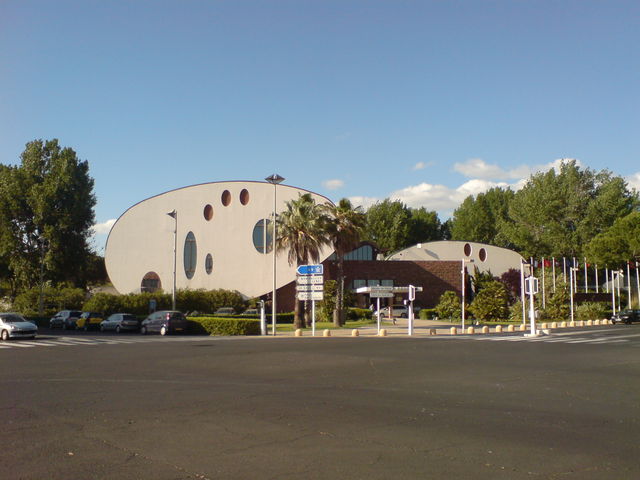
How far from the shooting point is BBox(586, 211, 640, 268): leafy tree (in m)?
60.8

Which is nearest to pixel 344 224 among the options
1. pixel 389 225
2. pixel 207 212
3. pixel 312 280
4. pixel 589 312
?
pixel 312 280

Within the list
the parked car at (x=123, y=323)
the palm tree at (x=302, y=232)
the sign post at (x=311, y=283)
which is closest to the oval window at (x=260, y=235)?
the palm tree at (x=302, y=232)

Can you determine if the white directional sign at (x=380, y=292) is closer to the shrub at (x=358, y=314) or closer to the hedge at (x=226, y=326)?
the hedge at (x=226, y=326)

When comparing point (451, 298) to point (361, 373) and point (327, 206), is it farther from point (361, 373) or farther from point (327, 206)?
point (361, 373)

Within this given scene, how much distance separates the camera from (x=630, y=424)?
9156mm

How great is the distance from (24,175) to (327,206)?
105 ft

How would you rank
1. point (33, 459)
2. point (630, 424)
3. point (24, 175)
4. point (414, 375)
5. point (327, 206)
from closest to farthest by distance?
point (33, 459) → point (630, 424) → point (414, 375) → point (327, 206) → point (24, 175)

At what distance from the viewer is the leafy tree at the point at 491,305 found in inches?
2058

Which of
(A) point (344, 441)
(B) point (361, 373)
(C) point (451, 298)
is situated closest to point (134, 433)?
(A) point (344, 441)

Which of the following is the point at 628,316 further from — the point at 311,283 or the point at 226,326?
the point at 226,326

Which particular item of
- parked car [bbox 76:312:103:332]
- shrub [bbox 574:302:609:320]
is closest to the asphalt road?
parked car [bbox 76:312:103:332]

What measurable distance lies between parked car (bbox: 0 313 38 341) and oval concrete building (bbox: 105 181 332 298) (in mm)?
29923

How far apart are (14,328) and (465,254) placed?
5267cm

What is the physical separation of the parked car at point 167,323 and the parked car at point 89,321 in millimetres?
9411
